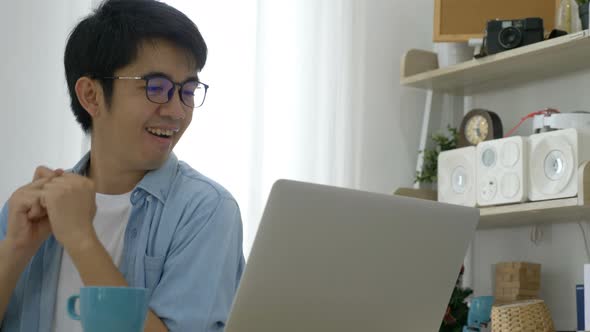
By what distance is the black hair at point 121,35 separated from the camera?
1.42m

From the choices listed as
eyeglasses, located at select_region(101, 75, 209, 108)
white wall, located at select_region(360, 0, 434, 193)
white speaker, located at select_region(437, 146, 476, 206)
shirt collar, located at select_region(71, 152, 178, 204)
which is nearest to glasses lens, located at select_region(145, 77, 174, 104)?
eyeglasses, located at select_region(101, 75, 209, 108)

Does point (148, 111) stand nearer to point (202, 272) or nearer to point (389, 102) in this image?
point (202, 272)

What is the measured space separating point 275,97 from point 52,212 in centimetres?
172

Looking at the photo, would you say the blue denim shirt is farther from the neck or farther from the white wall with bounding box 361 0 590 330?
the white wall with bounding box 361 0 590 330

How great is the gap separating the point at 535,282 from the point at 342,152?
0.78 meters

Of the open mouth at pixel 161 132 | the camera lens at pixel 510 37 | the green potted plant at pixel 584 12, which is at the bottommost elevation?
the open mouth at pixel 161 132

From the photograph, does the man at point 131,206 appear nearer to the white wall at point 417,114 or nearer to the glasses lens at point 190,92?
the glasses lens at point 190,92

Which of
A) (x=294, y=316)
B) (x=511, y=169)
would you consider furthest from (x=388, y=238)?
(x=511, y=169)

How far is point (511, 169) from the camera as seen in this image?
2635mm

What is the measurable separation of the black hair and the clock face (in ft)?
5.17

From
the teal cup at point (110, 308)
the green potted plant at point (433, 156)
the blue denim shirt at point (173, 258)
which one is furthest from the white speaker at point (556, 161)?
the teal cup at point (110, 308)

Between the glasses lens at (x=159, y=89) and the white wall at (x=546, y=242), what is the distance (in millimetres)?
1794

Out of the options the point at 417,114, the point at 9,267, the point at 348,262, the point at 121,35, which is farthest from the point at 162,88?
the point at 417,114

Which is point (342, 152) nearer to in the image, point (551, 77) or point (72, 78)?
point (551, 77)
